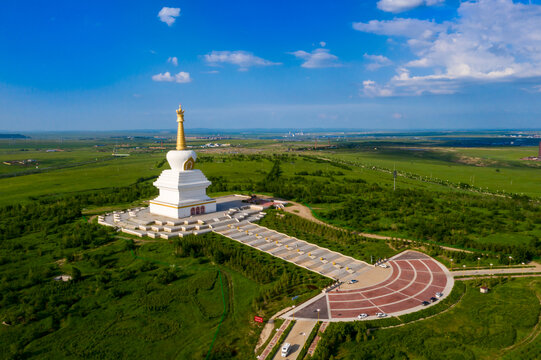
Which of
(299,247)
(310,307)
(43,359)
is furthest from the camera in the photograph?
(299,247)

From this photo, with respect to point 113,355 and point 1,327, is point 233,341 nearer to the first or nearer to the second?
point 113,355

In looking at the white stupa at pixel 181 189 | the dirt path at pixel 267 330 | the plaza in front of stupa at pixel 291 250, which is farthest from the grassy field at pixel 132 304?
the white stupa at pixel 181 189

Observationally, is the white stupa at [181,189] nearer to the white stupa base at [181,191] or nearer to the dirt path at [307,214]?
the white stupa base at [181,191]

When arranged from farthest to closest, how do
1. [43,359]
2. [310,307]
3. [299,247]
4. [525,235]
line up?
[525,235] < [299,247] < [310,307] < [43,359]

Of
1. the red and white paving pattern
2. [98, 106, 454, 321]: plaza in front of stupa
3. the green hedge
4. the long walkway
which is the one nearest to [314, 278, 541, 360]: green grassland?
the green hedge

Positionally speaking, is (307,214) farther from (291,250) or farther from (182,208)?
(182,208)

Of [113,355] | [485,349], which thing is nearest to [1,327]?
[113,355]
